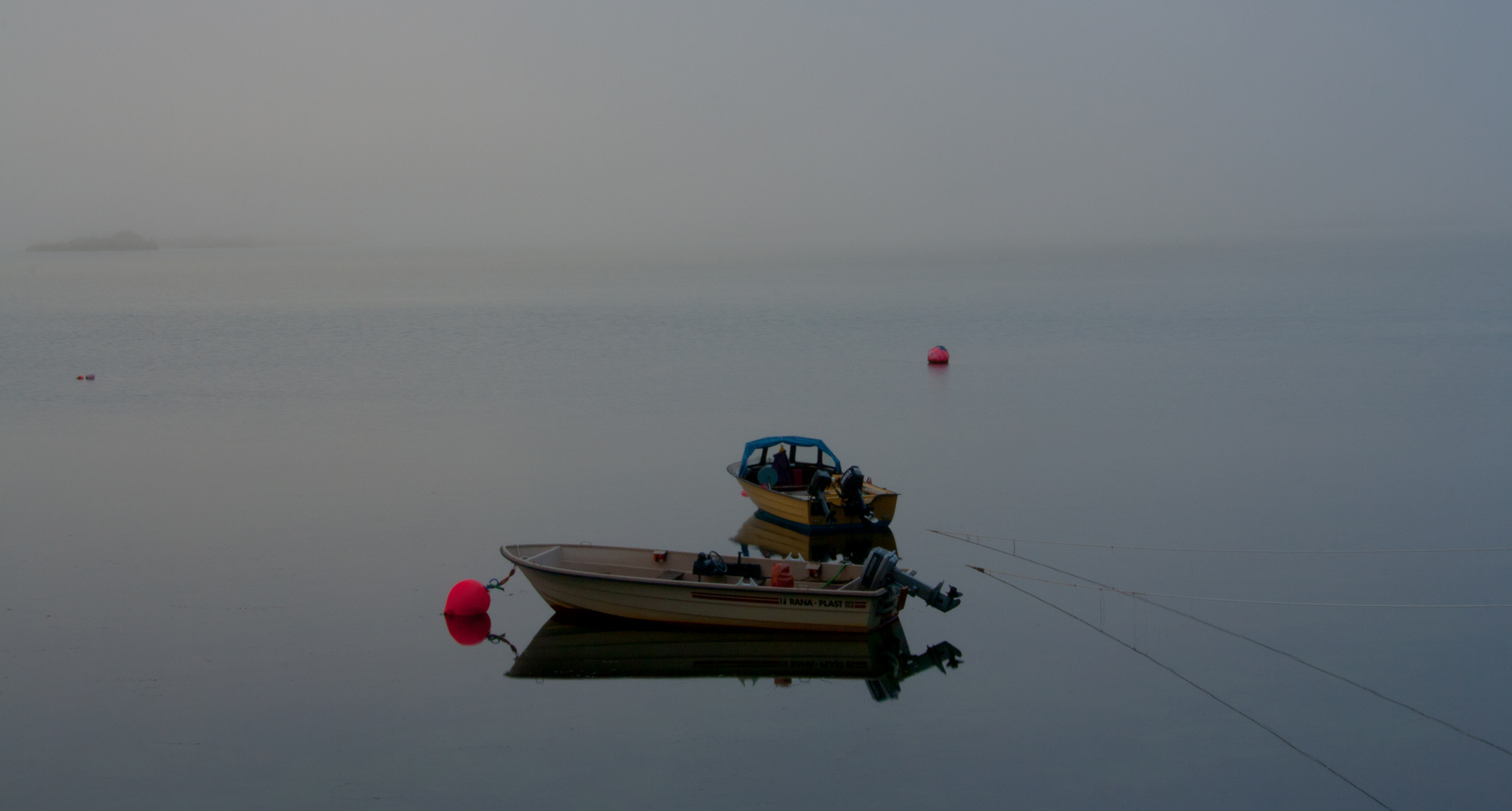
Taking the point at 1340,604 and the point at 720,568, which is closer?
the point at 720,568

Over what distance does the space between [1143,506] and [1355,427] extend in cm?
1019

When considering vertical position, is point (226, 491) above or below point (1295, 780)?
above

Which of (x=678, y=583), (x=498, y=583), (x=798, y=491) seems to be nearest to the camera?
(x=678, y=583)

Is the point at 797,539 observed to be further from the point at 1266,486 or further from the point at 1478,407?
the point at 1478,407

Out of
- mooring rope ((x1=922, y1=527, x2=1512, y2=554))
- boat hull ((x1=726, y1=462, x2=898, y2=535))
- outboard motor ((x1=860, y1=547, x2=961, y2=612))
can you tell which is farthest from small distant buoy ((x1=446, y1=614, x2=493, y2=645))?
mooring rope ((x1=922, y1=527, x2=1512, y2=554))

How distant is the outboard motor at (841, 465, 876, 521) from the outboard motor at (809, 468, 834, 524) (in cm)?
24

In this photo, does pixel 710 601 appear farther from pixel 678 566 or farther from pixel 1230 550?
pixel 1230 550

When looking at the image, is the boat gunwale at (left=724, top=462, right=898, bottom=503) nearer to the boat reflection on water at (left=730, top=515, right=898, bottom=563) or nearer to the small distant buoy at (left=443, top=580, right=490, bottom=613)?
the boat reflection on water at (left=730, top=515, right=898, bottom=563)

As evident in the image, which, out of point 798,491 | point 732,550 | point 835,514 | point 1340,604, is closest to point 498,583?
point 732,550

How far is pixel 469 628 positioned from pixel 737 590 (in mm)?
3257

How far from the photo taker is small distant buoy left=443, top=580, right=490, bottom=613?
14.2 m

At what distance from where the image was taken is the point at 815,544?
58.5 feet

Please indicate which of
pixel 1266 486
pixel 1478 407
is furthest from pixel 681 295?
pixel 1266 486

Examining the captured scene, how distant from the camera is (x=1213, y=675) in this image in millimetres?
12602
